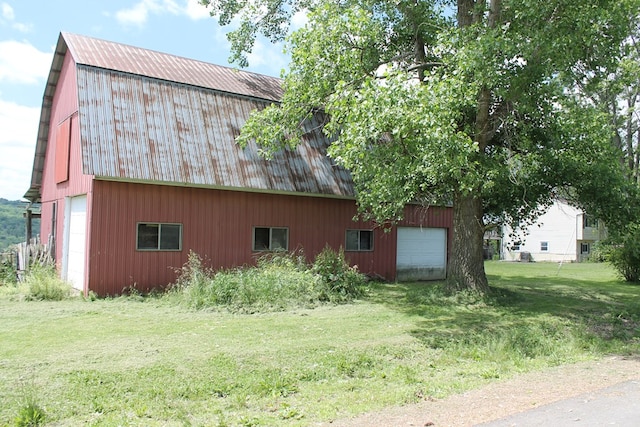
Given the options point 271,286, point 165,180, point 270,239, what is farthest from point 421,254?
point 165,180

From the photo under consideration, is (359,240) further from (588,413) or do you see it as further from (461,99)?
(588,413)

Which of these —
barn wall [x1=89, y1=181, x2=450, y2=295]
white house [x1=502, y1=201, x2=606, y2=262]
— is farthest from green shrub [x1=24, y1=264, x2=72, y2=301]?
white house [x1=502, y1=201, x2=606, y2=262]

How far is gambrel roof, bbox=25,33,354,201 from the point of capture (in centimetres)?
1477

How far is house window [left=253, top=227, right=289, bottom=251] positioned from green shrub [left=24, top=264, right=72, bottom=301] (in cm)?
558

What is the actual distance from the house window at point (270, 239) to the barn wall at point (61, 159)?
5187 mm

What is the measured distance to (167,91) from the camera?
1689 centimetres

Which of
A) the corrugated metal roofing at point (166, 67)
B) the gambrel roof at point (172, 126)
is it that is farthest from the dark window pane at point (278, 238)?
the corrugated metal roofing at point (166, 67)

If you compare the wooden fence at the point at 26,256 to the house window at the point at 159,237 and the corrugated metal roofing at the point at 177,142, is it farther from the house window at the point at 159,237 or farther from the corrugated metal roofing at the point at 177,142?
the corrugated metal roofing at the point at 177,142

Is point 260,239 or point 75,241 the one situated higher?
point 260,239

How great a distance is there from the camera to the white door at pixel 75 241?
1506 centimetres

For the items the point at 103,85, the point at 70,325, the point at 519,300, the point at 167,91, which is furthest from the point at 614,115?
the point at 70,325

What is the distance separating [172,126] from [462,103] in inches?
343

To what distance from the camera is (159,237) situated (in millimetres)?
15336

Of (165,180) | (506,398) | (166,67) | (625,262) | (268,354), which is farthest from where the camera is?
(625,262)
